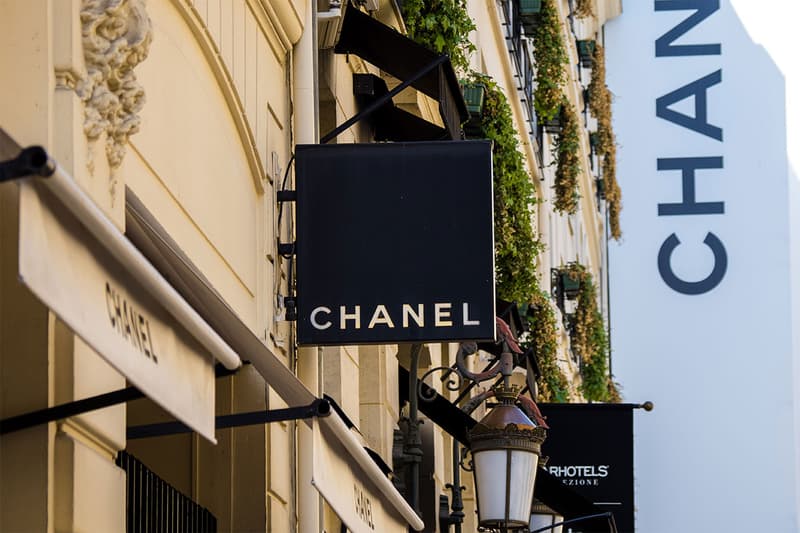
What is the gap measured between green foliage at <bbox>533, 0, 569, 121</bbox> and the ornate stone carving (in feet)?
59.7

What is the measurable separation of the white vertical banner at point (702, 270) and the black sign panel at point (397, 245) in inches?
1209

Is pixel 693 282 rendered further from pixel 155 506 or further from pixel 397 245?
pixel 155 506

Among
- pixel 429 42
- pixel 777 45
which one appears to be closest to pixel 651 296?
pixel 777 45

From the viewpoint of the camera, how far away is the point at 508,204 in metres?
16.2

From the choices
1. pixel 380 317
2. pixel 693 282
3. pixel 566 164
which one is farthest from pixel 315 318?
pixel 693 282

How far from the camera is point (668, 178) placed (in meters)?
42.7

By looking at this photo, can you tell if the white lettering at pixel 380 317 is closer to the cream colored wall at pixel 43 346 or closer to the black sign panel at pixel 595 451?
the cream colored wall at pixel 43 346

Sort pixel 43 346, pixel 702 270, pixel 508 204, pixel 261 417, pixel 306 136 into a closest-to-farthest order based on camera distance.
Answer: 1. pixel 43 346
2. pixel 261 417
3. pixel 306 136
4. pixel 508 204
5. pixel 702 270

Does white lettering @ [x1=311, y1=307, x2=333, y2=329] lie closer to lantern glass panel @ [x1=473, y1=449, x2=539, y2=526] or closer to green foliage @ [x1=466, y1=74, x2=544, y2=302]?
lantern glass panel @ [x1=473, y1=449, x2=539, y2=526]

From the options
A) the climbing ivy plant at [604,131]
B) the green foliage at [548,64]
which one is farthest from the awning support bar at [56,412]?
the climbing ivy plant at [604,131]

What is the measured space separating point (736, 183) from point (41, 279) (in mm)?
39964

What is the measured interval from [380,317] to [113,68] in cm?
314

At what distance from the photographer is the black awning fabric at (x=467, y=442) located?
12.5m

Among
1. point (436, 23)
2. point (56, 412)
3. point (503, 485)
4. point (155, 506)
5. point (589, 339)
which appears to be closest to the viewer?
point (56, 412)
